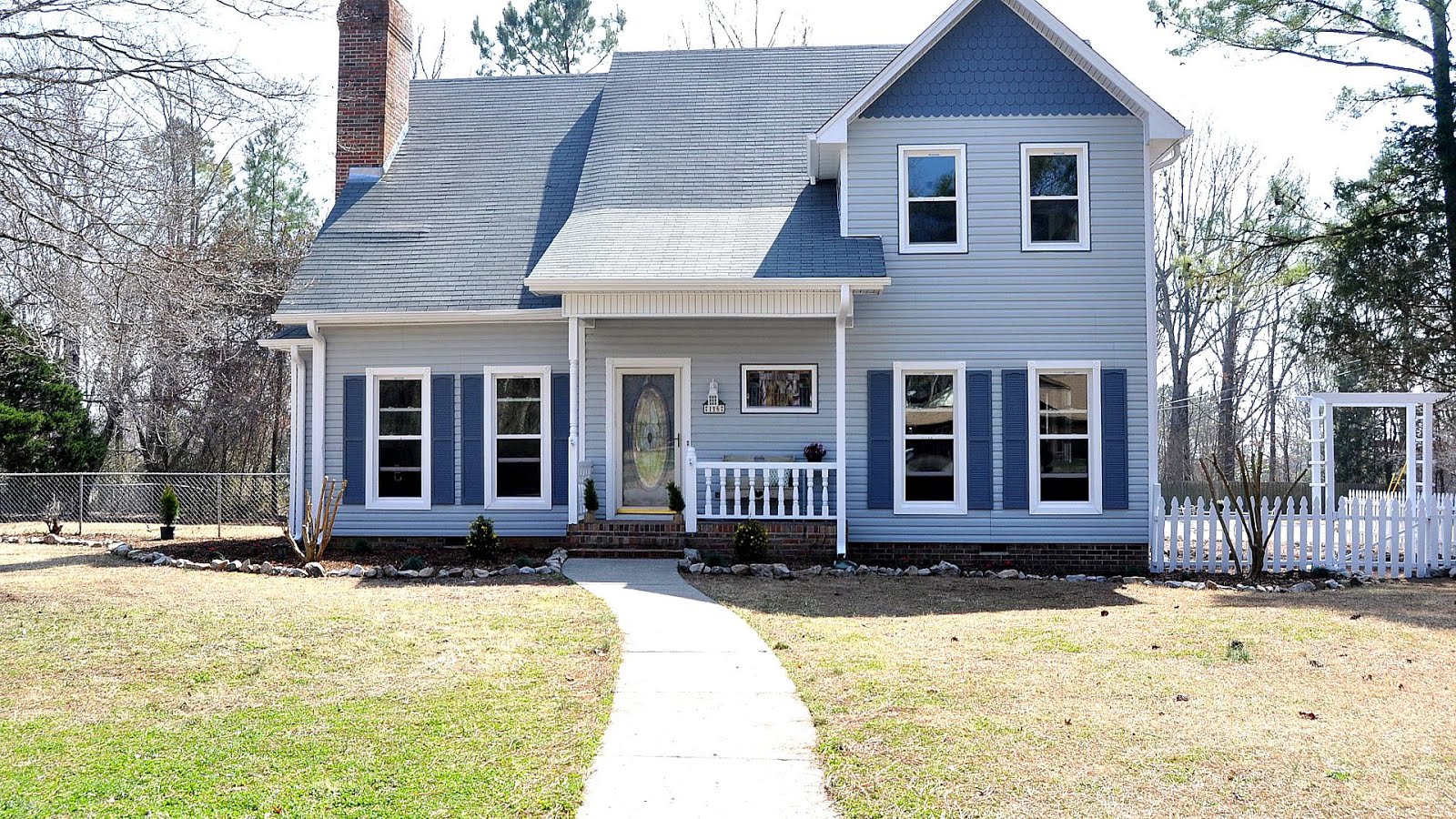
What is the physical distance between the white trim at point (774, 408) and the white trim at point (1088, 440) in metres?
2.65

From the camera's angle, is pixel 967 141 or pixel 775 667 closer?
pixel 775 667

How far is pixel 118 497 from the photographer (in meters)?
20.8

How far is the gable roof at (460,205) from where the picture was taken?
605 inches

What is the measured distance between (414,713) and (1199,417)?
31.1 metres

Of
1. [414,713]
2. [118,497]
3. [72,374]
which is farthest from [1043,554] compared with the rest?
[72,374]

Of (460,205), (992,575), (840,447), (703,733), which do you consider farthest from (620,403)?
(703,733)

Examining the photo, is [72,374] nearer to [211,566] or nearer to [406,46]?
[406,46]

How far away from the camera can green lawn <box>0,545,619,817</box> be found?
5.13 m

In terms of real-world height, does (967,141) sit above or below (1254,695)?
above

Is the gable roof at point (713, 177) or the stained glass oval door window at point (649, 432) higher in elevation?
the gable roof at point (713, 177)

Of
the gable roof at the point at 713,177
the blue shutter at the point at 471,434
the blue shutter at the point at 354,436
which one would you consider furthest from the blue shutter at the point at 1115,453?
the blue shutter at the point at 354,436

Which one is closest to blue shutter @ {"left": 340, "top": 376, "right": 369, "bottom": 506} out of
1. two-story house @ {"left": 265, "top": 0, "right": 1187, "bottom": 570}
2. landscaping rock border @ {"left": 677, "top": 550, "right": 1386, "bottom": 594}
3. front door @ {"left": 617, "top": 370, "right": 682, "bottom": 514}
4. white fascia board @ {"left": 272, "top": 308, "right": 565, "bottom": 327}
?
two-story house @ {"left": 265, "top": 0, "right": 1187, "bottom": 570}

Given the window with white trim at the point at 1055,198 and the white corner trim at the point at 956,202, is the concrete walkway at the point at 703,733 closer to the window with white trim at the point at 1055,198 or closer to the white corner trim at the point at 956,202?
the white corner trim at the point at 956,202

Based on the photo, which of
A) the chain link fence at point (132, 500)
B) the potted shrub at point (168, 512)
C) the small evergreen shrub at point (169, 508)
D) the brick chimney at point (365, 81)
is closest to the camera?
the brick chimney at point (365, 81)
